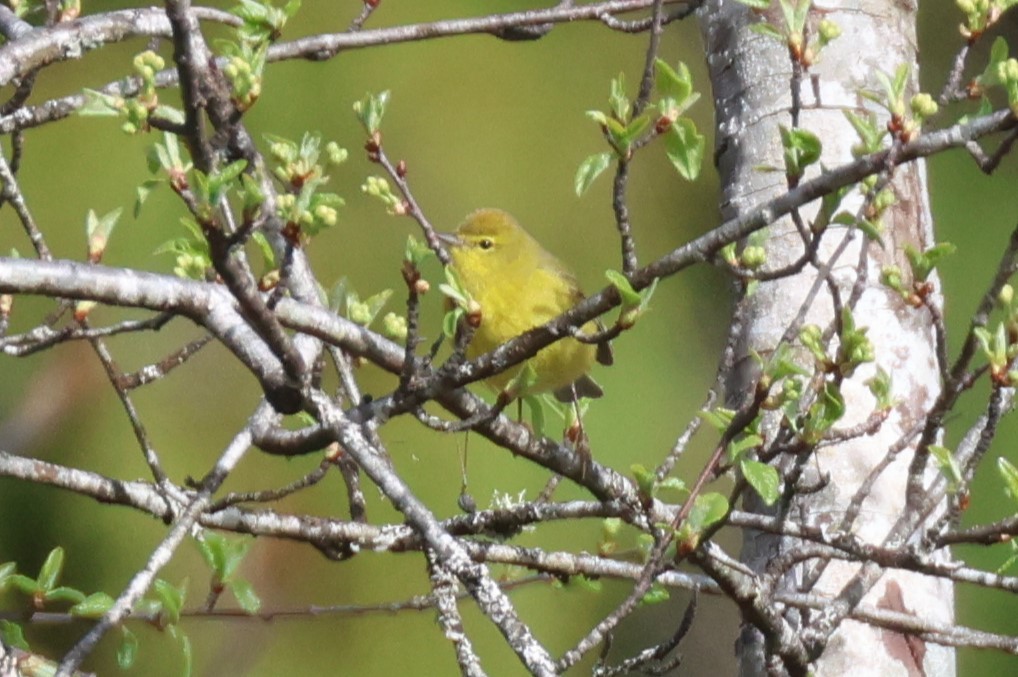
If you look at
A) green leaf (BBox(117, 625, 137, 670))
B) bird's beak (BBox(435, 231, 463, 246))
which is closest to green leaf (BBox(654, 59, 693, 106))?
green leaf (BBox(117, 625, 137, 670))

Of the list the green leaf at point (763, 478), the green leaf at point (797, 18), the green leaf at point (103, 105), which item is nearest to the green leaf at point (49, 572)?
the green leaf at point (103, 105)

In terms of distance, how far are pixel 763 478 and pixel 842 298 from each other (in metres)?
0.95

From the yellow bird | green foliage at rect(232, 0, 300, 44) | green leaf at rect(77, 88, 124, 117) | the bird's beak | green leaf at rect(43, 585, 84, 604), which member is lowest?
green leaf at rect(43, 585, 84, 604)

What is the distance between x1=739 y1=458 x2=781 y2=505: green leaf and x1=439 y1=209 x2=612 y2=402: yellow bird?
86cm

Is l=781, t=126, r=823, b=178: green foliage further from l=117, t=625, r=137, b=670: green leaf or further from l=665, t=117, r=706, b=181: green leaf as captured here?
l=117, t=625, r=137, b=670: green leaf

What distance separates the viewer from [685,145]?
5.15ft

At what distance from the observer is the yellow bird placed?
2.66 m

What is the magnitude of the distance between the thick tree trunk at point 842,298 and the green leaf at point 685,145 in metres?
0.69

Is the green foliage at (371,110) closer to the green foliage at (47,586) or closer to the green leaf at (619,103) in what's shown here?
the green leaf at (619,103)

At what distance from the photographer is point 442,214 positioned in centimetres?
413

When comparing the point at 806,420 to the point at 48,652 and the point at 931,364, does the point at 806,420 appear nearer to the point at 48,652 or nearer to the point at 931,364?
the point at 931,364

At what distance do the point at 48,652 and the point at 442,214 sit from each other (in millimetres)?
1744

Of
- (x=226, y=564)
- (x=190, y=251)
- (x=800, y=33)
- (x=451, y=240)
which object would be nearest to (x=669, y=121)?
(x=800, y=33)

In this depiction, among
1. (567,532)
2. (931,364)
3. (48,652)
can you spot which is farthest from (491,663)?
(931,364)
